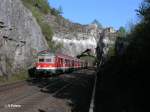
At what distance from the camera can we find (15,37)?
57.4 metres

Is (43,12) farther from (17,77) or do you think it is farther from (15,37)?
(17,77)

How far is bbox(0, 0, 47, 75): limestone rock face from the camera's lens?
50.7 m

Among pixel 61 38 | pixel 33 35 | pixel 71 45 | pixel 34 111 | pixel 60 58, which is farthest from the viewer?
pixel 71 45

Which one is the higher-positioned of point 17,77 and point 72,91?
point 17,77

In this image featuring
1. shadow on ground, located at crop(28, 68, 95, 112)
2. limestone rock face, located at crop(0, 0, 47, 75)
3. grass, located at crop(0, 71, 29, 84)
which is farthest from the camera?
limestone rock face, located at crop(0, 0, 47, 75)

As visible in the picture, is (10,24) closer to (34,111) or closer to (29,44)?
(29,44)

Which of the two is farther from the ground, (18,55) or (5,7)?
(5,7)

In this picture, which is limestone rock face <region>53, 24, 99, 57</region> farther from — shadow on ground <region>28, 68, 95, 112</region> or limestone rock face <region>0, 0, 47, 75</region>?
shadow on ground <region>28, 68, 95, 112</region>

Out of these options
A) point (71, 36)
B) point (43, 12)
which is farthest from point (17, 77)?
point (71, 36)

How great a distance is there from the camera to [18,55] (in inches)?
2286

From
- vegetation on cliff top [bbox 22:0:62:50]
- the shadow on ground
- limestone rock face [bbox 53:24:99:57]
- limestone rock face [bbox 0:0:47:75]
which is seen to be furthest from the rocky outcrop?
the shadow on ground

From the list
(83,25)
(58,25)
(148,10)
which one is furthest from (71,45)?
(148,10)

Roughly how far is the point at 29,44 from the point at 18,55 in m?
6.86

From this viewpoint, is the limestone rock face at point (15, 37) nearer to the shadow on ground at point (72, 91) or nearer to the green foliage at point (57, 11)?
the shadow on ground at point (72, 91)
